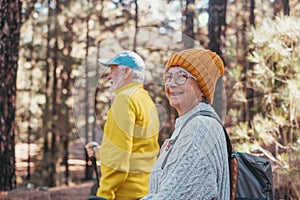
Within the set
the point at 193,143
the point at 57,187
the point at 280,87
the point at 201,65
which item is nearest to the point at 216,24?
the point at 280,87

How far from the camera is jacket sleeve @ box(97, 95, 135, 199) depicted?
243 centimetres

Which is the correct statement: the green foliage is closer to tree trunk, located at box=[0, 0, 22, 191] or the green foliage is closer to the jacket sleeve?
the jacket sleeve

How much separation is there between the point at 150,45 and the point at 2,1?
4957 mm

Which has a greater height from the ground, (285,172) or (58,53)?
(58,53)

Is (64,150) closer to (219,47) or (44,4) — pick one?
(44,4)

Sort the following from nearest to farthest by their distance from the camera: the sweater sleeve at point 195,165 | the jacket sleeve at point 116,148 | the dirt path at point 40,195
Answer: the sweater sleeve at point 195,165 < the jacket sleeve at point 116,148 < the dirt path at point 40,195

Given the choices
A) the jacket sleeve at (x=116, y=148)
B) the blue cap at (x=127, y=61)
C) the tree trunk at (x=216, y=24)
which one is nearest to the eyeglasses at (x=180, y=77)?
the jacket sleeve at (x=116, y=148)

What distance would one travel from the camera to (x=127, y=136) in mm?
2449

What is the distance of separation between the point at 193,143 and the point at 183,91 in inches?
11.1

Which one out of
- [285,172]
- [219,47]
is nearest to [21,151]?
[219,47]

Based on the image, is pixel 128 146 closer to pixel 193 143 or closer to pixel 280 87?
pixel 193 143

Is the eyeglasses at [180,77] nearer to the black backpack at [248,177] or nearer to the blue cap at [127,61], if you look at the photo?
the black backpack at [248,177]

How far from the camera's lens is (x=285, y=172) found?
4.96m

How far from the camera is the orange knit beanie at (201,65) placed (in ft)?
5.79
